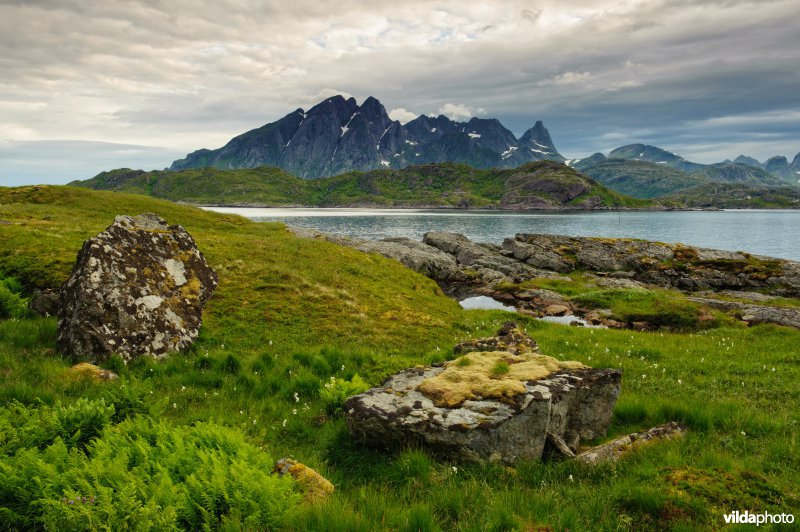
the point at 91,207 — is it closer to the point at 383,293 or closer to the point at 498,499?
the point at 383,293

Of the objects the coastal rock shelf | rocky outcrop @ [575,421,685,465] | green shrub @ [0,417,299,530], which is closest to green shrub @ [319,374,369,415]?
green shrub @ [0,417,299,530]

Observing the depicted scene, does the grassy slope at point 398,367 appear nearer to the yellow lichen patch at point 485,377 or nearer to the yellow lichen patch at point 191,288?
the yellow lichen patch at point 191,288

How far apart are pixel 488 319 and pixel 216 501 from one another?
20.6 m

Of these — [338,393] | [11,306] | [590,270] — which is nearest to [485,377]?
[338,393]

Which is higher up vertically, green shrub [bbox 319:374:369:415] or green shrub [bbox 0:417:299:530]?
green shrub [bbox 0:417:299:530]

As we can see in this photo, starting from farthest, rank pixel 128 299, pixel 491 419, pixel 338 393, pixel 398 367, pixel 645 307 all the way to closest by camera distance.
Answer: pixel 645 307, pixel 128 299, pixel 398 367, pixel 338 393, pixel 491 419

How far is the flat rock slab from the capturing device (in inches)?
307

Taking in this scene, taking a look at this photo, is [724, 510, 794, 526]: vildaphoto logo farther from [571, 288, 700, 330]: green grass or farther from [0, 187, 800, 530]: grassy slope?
[571, 288, 700, 330]: green grass

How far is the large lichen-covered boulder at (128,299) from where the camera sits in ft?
41.3

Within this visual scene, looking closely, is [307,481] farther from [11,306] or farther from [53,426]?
[11,306]

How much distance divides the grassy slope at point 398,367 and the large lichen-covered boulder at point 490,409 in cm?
42

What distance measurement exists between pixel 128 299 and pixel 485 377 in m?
11.7

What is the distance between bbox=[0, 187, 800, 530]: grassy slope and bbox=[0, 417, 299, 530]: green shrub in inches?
26.0

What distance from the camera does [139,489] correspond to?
16.1 feet
